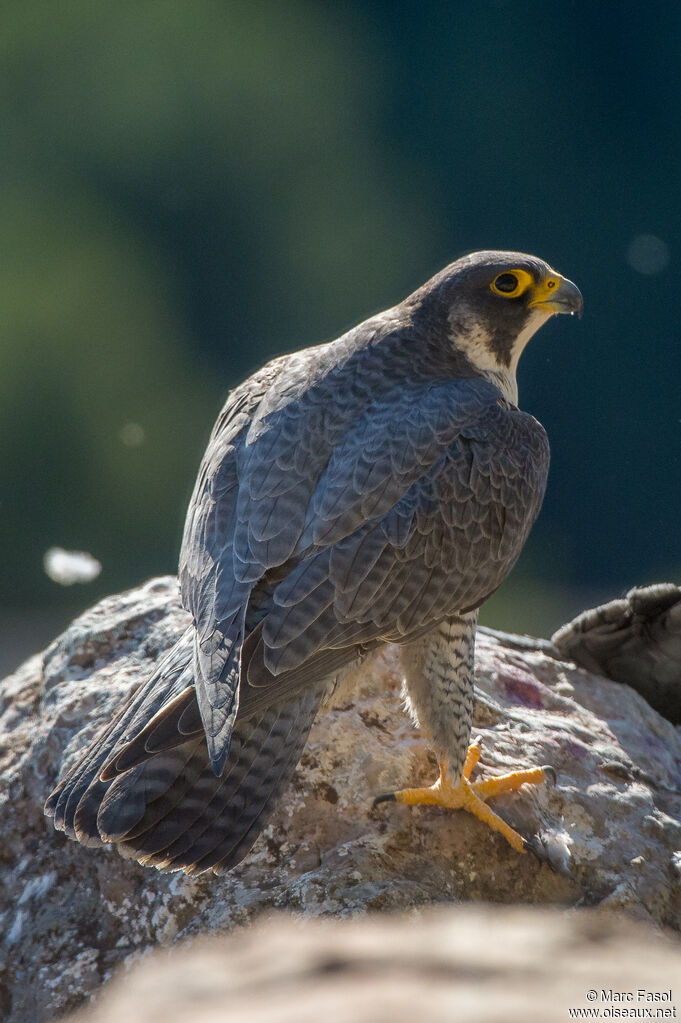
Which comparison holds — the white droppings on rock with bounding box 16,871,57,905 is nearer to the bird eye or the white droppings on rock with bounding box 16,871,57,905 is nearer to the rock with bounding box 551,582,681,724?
the rock with bounding box 551,582,681,724

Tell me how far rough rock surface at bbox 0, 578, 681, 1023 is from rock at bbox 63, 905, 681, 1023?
1.05 m

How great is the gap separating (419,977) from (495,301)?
84.4 inches

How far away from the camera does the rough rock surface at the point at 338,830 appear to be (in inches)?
72.3

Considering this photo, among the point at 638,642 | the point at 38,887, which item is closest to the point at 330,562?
the point at 38,887

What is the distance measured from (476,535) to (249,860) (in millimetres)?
854

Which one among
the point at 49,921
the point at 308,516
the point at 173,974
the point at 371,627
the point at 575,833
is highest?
the point at 308,516

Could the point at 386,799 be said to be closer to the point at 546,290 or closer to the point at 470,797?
the point at 470,797

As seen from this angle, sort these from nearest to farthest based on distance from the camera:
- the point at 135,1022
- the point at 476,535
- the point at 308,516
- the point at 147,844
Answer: the point at 135,1022, the point at 147,844, the point at 308,516, the point at 476,535

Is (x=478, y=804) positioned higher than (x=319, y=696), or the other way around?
(x=319, y=696)

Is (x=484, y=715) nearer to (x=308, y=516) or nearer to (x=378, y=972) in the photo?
(x=308, y=516)

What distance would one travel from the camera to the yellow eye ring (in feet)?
8.45

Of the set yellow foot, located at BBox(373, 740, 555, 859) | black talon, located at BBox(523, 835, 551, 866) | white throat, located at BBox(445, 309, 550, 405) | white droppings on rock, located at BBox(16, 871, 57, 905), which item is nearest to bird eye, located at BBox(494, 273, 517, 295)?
white throat, located at BBox(445, 309, 550, 405)

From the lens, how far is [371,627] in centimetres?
202

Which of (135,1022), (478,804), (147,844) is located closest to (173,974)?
(135,1022)
